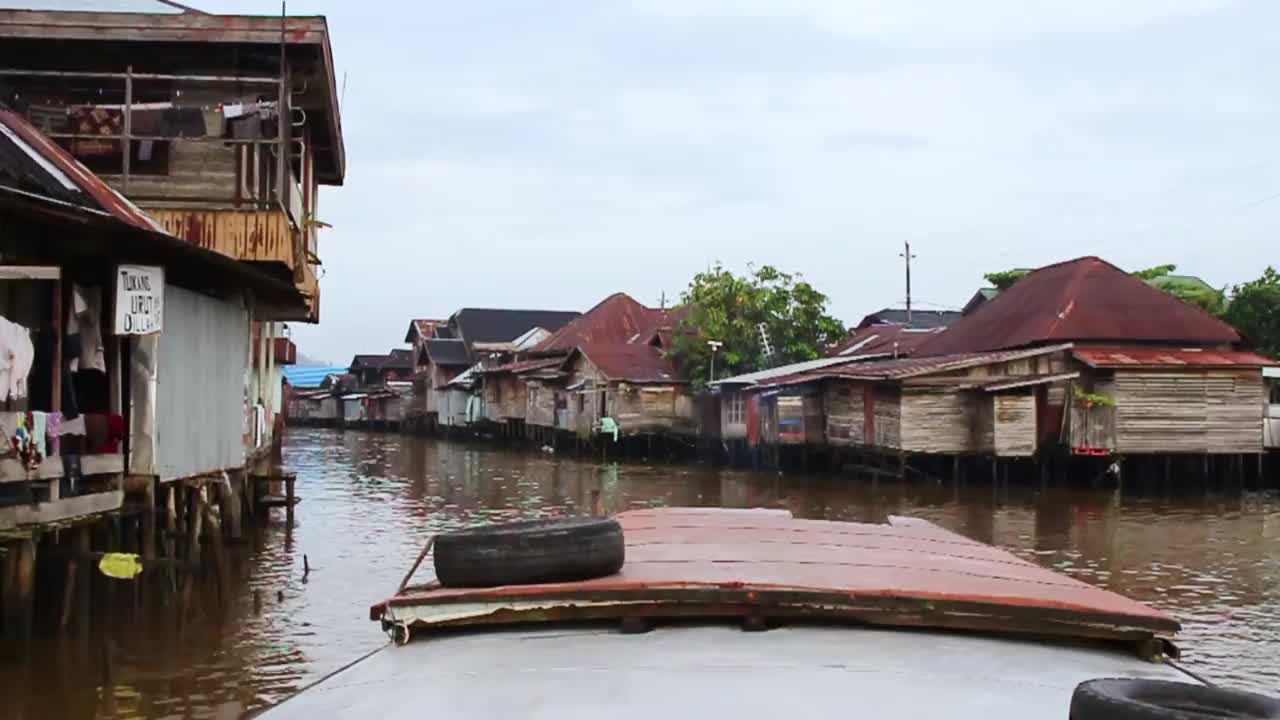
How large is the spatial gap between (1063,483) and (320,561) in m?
20.1

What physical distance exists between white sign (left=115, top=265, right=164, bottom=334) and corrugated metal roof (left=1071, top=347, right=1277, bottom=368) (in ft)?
75.1

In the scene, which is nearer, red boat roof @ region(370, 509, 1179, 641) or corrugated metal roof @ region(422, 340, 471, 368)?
red boat roof @ region(370, 509, 1179, 641)

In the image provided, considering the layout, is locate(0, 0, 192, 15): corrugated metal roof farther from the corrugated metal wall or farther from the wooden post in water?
the wooden post in water

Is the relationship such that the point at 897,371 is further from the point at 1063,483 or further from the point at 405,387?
the point at 405,387

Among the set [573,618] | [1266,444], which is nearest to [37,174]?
[573,618]

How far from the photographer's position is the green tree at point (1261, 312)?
116 feet

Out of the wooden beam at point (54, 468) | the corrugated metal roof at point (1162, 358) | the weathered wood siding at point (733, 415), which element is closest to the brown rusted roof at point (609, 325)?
the weathered wood siding at point (733, 415)

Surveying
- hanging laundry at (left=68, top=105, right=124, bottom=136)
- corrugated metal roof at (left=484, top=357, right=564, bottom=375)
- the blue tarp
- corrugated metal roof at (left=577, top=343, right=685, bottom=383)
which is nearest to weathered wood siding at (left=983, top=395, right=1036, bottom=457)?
corrugated metal roof at (left=577, top=343, right=685, bottom=383)

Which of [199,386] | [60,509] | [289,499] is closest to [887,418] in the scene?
[289,499]

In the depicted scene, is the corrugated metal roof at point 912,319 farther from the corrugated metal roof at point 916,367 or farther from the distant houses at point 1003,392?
the corrugated metal roof at point 916,367

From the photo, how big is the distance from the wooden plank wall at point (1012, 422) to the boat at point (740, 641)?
22.9 metres

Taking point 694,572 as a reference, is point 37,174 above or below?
above

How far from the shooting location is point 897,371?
29938mm

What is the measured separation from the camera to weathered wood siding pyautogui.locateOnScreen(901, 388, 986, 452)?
2955 cm
